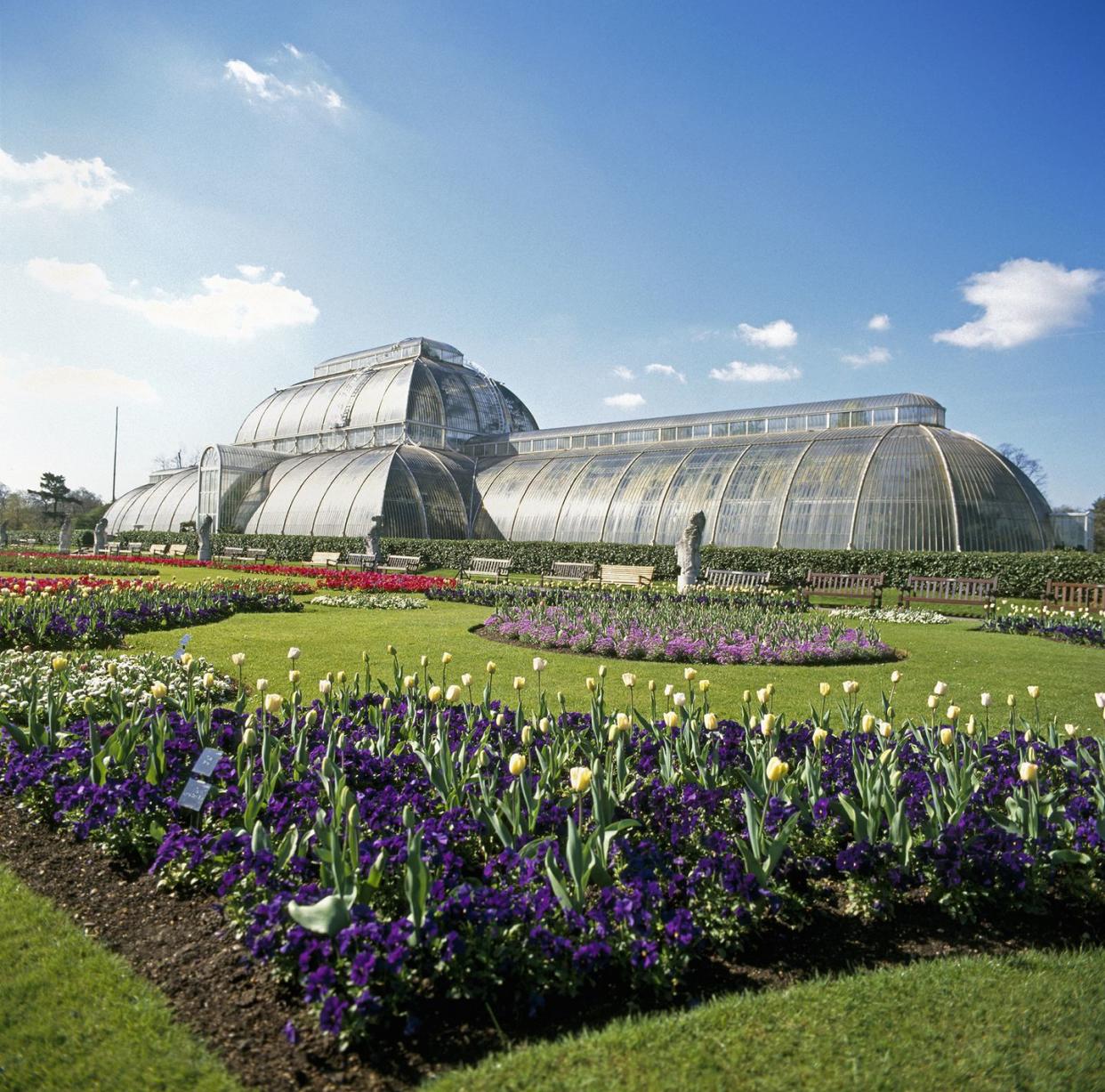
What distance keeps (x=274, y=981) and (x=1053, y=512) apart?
105 feet

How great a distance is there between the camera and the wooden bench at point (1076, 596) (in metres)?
17.5

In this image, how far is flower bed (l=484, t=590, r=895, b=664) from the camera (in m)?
11.3

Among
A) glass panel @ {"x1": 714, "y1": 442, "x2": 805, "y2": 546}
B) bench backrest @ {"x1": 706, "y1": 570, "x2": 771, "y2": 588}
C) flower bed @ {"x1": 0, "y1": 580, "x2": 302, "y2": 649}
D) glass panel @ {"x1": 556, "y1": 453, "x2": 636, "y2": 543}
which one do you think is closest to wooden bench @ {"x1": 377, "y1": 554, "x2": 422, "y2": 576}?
glass panel @ {"x1": 556, "y1": 453, "x2": 636, "y2": 543}

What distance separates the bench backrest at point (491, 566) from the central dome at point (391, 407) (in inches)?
733

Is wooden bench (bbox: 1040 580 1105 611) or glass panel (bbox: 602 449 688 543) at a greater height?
glass panel (bbox: 602 449 688 543)

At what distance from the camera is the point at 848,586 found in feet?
73.9

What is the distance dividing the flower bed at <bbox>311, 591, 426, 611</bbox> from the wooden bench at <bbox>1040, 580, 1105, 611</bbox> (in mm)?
14649

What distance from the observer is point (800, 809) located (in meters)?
4.14

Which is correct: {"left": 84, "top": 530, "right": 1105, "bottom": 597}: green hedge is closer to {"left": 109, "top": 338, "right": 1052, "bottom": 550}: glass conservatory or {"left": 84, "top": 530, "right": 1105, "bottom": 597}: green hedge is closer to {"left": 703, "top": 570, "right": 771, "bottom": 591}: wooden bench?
{"left": 109, "top": 338, "right": 1052, "bottom": 550}: glass conservatory

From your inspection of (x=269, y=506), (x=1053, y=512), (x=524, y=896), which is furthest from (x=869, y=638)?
(x=269, y=506)

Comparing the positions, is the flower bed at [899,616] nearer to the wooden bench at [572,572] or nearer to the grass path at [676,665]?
the grass path at [676,665]

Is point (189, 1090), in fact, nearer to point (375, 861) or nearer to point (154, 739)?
point (375, 861)

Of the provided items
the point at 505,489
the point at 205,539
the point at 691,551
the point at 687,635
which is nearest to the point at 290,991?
the point at 687,635

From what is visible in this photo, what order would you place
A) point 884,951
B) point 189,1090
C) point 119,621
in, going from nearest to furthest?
1. point 189,1090
2. point 884,951
3. point 119,621
